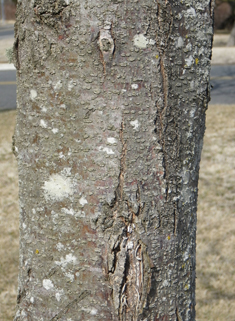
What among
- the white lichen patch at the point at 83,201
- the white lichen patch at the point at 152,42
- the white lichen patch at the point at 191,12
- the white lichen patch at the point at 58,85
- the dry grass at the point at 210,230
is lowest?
the dry grass at the point at 210,230

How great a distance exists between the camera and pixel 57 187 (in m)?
1.24

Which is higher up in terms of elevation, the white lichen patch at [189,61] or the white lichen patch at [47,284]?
the white lichen patch at [189,61]

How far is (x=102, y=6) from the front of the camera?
110 cm

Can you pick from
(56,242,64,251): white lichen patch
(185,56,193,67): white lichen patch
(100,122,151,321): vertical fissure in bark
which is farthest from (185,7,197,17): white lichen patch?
(56,242,64,251): white lichen patch

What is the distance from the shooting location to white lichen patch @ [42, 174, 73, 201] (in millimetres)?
1224

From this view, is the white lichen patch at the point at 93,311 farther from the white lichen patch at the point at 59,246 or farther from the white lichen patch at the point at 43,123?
the white lichen patch at the point at 43,123

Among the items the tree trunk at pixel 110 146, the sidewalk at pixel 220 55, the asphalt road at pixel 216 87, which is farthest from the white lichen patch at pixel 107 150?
the sidewalk at pixel 220 55

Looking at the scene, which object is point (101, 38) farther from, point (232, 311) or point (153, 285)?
point (232, 311)

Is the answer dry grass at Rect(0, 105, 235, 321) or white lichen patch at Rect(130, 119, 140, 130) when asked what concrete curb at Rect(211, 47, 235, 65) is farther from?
white lichen patch at Rect(130, 119, 140, 130)

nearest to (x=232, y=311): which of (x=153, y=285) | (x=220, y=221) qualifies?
(x=220, y=221)

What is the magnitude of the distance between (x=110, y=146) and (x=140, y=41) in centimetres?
31

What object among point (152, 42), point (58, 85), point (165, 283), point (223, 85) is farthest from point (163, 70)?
point (223, 85)

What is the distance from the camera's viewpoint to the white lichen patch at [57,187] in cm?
122

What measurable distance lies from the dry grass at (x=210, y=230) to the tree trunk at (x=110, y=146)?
2176 millimetres
